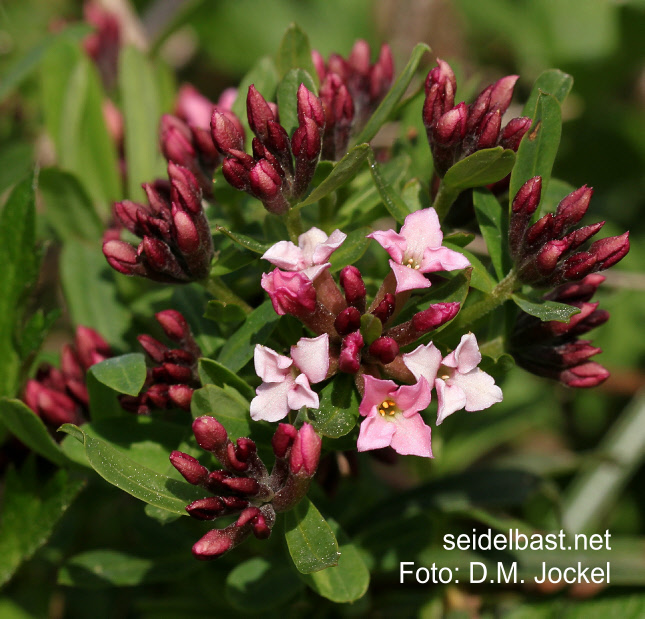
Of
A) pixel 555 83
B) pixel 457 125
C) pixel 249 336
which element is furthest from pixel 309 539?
pixel 555 83

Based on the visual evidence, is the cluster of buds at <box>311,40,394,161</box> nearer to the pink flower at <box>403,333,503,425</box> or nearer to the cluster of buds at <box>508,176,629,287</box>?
the cluster of buds at <box>508,176,629,287</box>

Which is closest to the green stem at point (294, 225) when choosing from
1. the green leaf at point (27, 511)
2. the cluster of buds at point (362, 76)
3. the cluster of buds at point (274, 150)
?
the cluster of buds at point (274, 150)


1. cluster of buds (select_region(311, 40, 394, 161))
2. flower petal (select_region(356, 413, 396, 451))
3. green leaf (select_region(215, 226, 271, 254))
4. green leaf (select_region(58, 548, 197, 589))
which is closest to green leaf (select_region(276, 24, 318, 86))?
cluster of buds (select_region(311, 40, 394, 161))

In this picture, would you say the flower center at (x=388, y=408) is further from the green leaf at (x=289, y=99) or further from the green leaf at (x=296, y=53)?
the green leaf at (x=296, y=53)

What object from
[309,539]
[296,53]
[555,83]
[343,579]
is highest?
[296,53]

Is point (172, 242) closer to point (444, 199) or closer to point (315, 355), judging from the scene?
point (315, 355)
